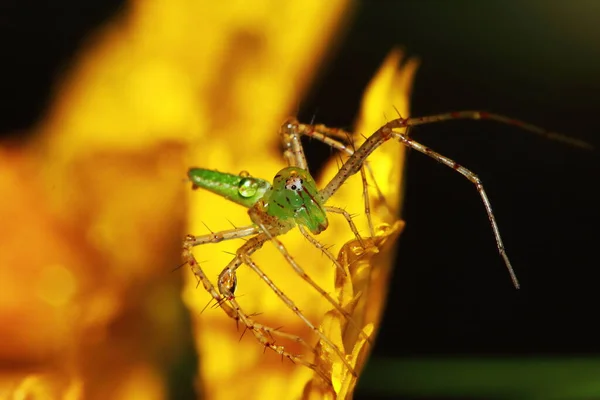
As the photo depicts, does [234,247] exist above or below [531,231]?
above

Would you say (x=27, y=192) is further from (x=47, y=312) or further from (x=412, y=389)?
(x=412, y=389)

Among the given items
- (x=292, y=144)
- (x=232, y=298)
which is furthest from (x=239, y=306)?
(x=292, y=144)

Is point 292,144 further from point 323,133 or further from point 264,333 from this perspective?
point 264,333

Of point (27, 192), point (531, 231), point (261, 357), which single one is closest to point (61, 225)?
point (27, 192)

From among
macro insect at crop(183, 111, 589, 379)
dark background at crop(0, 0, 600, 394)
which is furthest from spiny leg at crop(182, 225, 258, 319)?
dark background at crop(0, 0, 600, 394)

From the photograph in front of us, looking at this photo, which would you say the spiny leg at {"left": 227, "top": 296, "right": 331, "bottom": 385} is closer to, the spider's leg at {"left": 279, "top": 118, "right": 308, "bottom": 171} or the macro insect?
the macro insect

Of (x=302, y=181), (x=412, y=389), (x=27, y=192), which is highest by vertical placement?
(x=27, y=192)

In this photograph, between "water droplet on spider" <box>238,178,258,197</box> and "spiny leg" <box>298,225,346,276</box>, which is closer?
"spiny leg" <box>298,225,346,276</box>

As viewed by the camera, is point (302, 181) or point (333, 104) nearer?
point (302, 181)
